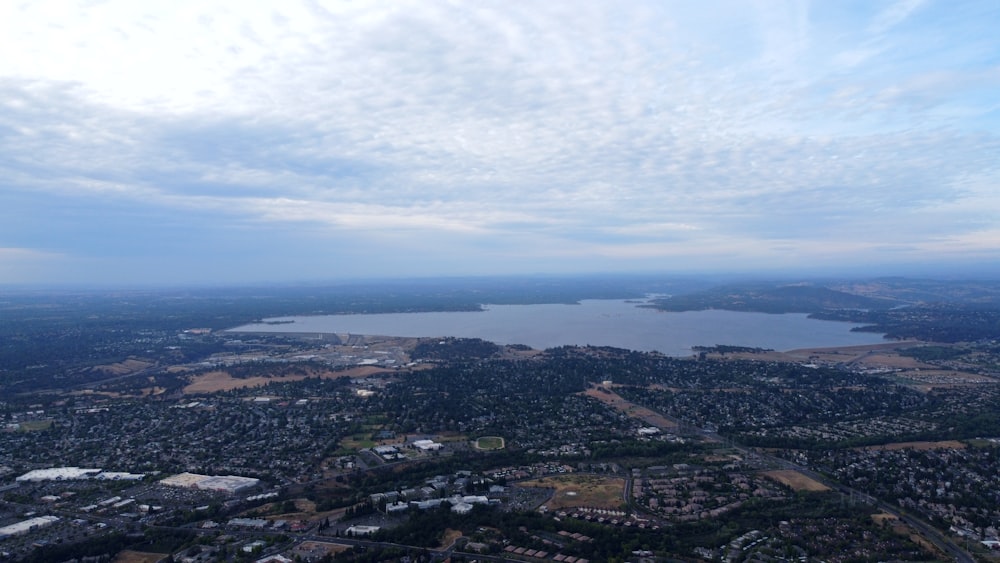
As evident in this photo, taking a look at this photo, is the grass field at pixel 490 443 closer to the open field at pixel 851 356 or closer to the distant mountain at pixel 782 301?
the open field at pixel 851 356

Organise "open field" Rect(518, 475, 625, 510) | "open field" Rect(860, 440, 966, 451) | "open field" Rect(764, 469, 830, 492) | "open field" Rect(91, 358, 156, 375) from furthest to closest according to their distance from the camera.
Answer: "open field" Rect(91, 358, 156, 375), "open field" Rect(860, 440, 966, 451), "open field" Rect(764, 469, 830, 492), "open field" Rect(518, 475, 625, 510)

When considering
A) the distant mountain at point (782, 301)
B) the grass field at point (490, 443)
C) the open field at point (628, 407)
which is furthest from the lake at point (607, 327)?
the grass field at point (490, 443)

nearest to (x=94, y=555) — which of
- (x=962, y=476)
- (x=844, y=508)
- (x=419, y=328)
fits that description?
(x=844, y=508)

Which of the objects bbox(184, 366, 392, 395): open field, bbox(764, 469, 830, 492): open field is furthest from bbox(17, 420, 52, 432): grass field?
bbox(764, 469, 830, 492): open field

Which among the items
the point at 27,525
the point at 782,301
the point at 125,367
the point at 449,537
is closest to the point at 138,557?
the point at 27,525

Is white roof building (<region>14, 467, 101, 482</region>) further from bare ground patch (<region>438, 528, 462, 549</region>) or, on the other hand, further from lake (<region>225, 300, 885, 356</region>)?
lake (<region>225, 300, 885, 356</region>)

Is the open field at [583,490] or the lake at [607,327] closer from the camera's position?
the open field at [583,490]
